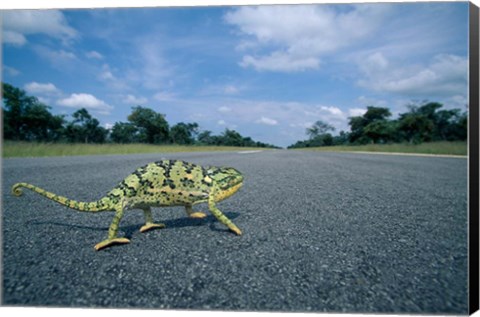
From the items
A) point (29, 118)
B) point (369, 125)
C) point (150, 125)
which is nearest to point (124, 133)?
point (150, 125)

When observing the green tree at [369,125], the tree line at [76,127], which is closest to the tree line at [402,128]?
the green tree at [369,125]

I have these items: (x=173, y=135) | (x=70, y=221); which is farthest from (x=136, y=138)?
(x=70, y=221)

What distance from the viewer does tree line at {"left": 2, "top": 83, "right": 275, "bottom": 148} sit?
17.8m

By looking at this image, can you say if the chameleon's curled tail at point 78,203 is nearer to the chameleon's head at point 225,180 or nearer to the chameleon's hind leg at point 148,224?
the chameleon's hind leg at point 148,224

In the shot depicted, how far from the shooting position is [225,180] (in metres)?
1.99

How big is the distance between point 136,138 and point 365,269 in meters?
25.6

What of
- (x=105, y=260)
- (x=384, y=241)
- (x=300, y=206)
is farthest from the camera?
(x=300, y=206)

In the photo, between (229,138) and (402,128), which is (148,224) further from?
(229,138)

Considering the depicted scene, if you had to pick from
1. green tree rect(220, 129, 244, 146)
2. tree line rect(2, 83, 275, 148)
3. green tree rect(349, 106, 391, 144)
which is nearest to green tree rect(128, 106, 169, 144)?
tree line rect(2, 83, 275, 148)

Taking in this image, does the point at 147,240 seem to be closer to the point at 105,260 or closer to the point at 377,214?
the point at 105,260

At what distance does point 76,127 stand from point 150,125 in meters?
6.53

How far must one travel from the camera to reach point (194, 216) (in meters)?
2.29

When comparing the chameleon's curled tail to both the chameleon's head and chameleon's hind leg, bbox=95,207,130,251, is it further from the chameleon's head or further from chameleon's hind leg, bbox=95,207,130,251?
the chameleon's head

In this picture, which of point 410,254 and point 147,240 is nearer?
point 410,254
